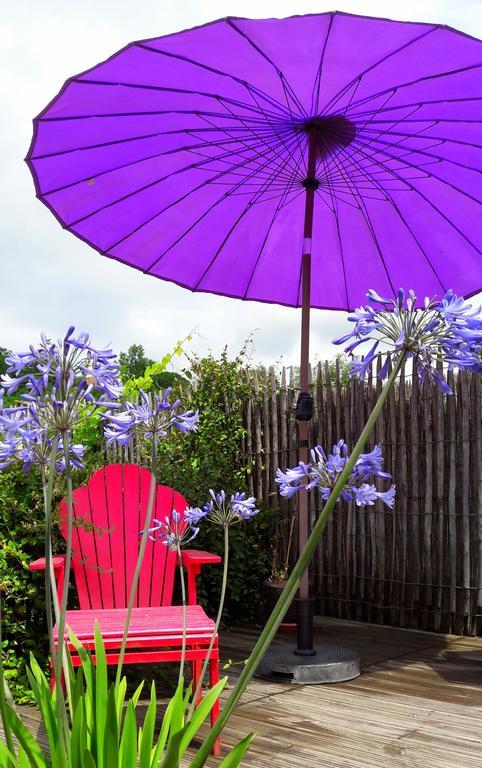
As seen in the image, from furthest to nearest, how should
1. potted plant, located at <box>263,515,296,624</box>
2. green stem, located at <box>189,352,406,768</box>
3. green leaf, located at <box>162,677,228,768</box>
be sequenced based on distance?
potted plant, located at <box>263,515,296,624</box>
green leaf, located at <box>162,677,228,768</box>
green stem, located at <box>189,352,406,768</box>

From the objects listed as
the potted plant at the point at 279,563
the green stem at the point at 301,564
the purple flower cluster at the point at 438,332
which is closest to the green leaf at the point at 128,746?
the green stem at the point at 301,564

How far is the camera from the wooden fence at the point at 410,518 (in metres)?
4.46

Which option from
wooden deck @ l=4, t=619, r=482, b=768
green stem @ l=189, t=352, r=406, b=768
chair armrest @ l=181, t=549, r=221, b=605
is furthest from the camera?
chair armrest @ l=181, t=549, r=221, b=605

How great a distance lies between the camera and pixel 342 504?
16.8 feet

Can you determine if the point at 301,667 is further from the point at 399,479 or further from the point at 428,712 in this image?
the point at 399,479

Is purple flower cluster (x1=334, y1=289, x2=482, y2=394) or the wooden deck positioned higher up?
purple flower cluster (x1=334, y1=289, x2=482, y2=394)

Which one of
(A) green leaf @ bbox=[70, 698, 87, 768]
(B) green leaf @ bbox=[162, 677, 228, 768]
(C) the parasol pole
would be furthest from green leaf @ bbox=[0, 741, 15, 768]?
(C) the parasol pole

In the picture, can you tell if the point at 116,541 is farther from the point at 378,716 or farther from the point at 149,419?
the point at 149,419

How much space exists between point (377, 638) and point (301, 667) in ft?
3.91

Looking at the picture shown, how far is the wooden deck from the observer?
2.46 metres

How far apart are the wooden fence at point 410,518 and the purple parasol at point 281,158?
992 millimetres

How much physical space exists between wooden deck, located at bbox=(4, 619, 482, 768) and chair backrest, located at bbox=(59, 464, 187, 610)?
60 centimetres

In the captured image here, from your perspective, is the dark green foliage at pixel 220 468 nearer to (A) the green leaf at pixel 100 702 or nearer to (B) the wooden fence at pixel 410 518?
(B) the wooden fence at pixel 410 518

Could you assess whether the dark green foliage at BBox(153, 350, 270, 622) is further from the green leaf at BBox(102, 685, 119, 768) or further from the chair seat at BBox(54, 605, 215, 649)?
the green leaf at BBox(102, 685, 119, 768)
